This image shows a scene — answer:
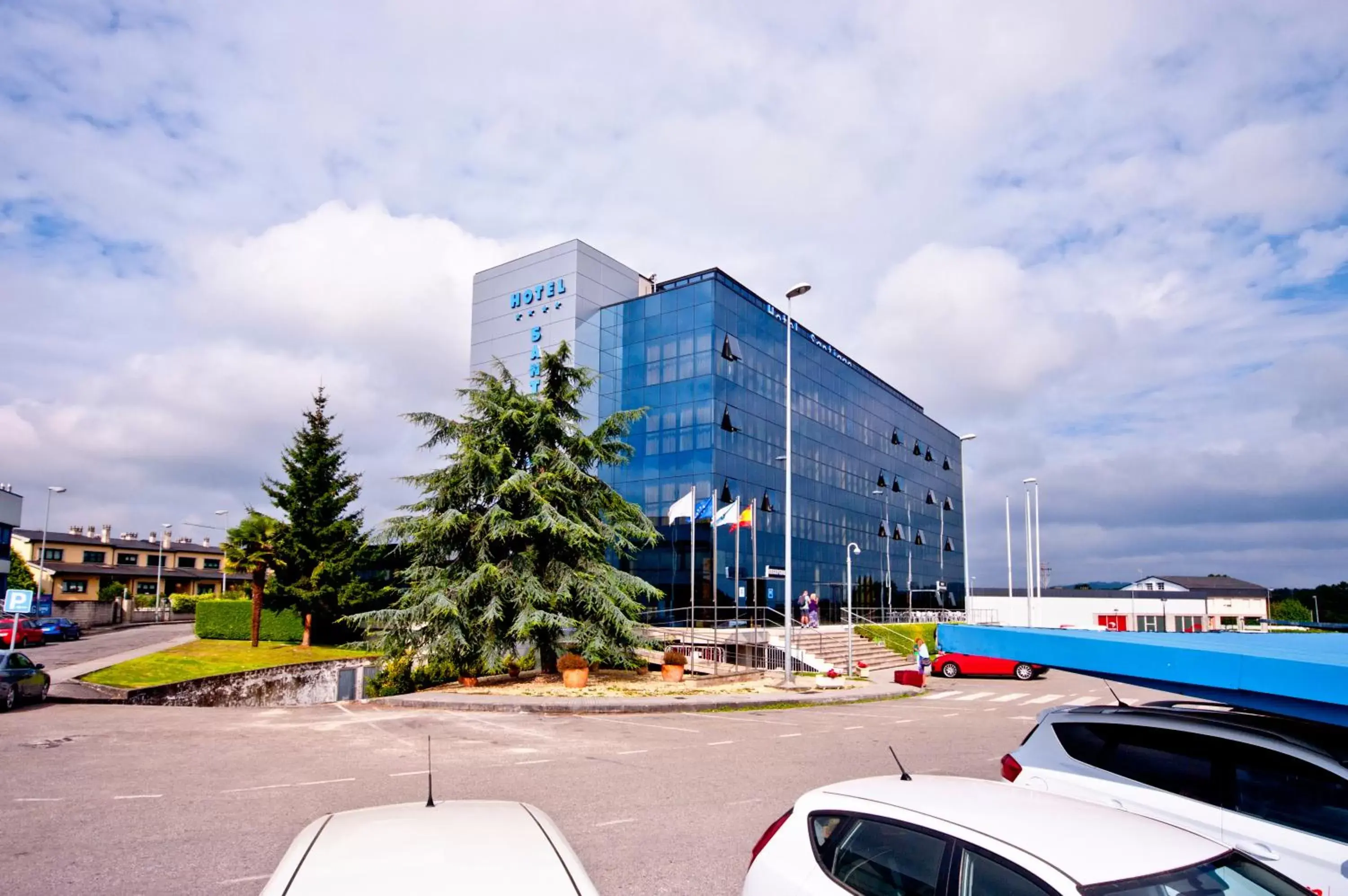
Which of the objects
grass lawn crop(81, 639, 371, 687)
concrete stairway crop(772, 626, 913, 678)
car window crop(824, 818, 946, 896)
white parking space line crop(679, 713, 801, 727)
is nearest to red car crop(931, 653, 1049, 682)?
concrete stairway crop(772, 626, 913, 678)

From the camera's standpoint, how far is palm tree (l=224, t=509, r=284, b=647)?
41.2 m

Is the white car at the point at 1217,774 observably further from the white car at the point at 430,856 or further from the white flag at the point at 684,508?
the white flag at the point at 684,508

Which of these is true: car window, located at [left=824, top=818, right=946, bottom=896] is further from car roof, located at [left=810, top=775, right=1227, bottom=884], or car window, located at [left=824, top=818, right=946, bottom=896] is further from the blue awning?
the blue awning

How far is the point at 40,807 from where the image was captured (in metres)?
10.1

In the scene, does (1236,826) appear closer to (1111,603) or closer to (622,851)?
(622,851)

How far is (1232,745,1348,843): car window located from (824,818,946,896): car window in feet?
11.0

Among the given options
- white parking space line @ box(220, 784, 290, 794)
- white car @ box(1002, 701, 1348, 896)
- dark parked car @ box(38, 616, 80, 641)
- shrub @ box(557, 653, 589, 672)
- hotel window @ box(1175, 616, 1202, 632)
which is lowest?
hotel window @ box(1175, 616, 1202, 632)

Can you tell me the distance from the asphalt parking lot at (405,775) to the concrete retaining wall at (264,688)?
472cm

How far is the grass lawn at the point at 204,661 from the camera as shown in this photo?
2778cm

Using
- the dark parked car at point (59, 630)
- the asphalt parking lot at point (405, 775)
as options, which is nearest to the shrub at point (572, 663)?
the asphalt parking lot at point (405, 775)

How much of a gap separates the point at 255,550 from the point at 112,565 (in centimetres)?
5911

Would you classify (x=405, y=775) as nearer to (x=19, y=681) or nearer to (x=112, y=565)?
(x=19, y=681)

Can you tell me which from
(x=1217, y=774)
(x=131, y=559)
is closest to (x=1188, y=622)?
(x=1217, y=774)

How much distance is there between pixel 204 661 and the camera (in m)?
34.8
